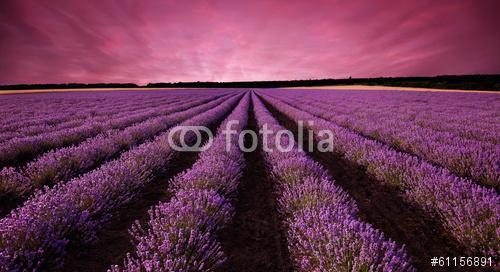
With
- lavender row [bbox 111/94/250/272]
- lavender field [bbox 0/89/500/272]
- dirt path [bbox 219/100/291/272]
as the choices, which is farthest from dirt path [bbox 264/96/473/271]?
lavender row [bbox 111/94/250/272]

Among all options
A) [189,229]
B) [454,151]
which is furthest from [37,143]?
[454,151]

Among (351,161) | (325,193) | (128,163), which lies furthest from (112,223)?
(351,161)

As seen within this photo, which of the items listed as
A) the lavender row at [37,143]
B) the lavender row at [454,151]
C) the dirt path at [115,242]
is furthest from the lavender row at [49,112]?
the lavender row at [454,151]

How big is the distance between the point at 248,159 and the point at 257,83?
352 ft

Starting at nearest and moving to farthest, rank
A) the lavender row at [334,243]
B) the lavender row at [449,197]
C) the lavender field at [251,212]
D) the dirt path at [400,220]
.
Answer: the lavender row at [334,243] → the lavender field at [251,212] → the lavender row at [449,197] → the dirt path at [400,220]

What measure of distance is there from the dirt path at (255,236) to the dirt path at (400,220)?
110 cm

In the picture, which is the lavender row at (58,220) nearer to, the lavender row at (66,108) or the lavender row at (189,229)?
the lavender row at (189,229)

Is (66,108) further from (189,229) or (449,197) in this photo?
(449,197)

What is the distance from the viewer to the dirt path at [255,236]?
2381 mm

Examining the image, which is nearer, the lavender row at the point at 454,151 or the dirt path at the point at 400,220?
the dirt path at the point at 400,220

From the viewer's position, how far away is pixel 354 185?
4227 mm

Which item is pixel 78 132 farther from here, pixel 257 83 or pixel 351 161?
pixel 257 83

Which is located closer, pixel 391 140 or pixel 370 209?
pixel 370 209

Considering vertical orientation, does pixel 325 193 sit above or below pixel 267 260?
above
